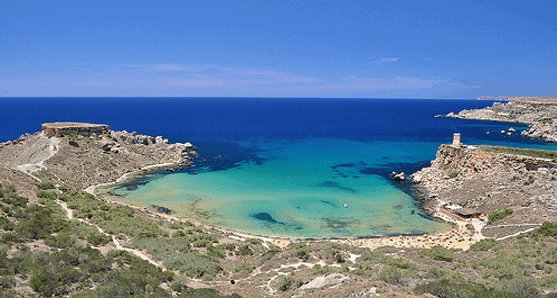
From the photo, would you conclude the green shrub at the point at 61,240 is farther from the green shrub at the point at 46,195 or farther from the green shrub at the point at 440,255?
the green shrub at the point at 440,255

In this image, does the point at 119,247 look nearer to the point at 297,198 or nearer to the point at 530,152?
the point at 297,198

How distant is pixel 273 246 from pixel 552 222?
2473 cm

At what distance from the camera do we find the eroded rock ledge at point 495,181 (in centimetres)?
3550

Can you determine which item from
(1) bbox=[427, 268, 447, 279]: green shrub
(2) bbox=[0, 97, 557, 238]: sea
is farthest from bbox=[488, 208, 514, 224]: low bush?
(1) bbox=[427, 268, 447, 279]: green shrub

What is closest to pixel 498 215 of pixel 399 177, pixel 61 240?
pixel 399 177

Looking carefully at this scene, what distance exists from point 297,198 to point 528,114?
142 metres

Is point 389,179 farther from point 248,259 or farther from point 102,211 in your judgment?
point 102,211

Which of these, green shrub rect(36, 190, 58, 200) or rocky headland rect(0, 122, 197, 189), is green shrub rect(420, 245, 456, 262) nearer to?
green shrub rect(36, 190, 58, 200)

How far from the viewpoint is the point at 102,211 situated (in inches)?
1227

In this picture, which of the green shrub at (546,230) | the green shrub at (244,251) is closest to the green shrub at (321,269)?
the green shrub at (244,251)

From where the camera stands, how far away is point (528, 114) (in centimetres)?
13862

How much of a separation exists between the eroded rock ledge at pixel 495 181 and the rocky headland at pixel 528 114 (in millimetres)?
64567

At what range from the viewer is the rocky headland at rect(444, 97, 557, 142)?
9806cm

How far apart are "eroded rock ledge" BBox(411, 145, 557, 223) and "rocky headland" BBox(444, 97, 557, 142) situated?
212 ft
